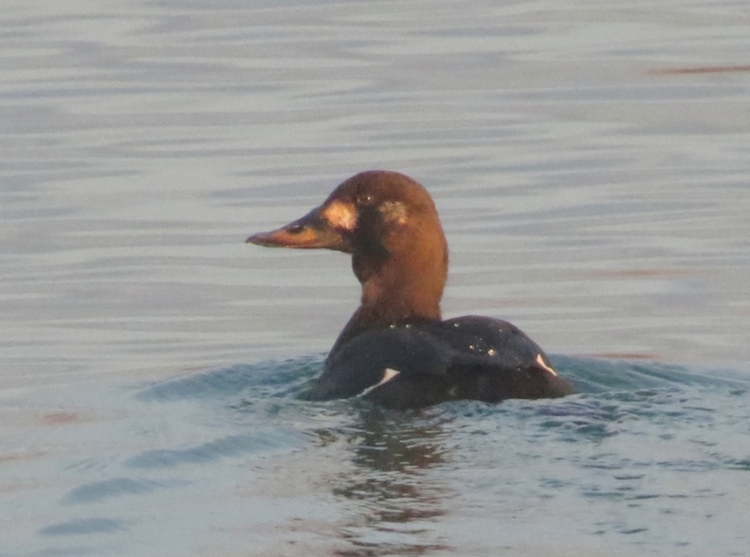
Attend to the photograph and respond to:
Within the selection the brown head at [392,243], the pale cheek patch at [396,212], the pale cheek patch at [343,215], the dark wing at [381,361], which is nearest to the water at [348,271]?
the dark wing at [381,361]

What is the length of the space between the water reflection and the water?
0.01m

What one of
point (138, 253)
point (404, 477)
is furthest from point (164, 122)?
point (404, 477)

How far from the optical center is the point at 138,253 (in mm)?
10727

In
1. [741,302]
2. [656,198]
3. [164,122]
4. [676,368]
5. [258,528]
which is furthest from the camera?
[164,122]

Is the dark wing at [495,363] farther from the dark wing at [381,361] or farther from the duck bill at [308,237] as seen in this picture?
the duck bill at [308,237]

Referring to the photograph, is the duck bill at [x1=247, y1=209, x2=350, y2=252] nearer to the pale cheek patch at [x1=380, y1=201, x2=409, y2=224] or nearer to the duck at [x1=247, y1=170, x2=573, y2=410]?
the duck at [x1=247, y1=170, x2=573, y2=410]

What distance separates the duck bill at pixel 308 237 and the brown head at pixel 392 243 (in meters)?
0.03

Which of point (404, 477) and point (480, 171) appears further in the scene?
point (480, 171)

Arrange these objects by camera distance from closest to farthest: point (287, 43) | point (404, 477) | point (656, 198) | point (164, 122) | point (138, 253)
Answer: point (404, 477)
point (138, 253)
point (656, 198)
point (164, 122)
point (287, 43)

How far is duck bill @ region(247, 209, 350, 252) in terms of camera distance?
27.8 ft

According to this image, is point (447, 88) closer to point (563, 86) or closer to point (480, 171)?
point (563, 86)

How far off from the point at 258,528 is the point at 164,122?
743 centimetres

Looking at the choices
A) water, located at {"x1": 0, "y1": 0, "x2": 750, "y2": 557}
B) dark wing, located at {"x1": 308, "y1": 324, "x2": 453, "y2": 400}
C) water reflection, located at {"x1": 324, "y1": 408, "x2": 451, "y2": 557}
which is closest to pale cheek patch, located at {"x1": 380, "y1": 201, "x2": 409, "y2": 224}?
dark wing, located at {"x1": 308, "y1": 324, "x2": 453, "y2": 400}

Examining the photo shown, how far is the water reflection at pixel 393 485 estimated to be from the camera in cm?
612
